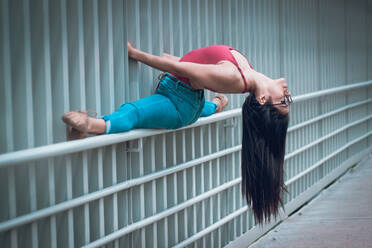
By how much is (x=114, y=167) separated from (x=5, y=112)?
94cm

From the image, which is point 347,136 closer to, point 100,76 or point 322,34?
point 322,34

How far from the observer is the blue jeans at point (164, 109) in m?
3.29

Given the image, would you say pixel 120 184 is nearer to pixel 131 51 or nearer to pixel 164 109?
pixel 164 109

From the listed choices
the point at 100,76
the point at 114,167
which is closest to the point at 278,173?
the point at 114,167

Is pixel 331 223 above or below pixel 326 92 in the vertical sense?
below

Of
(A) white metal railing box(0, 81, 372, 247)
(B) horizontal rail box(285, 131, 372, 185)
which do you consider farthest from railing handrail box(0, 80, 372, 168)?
(B) horizontal rail box(285, 131, 372, 185)

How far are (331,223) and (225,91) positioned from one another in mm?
2859

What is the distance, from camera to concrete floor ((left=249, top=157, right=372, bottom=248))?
523cm

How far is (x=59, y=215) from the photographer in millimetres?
3020

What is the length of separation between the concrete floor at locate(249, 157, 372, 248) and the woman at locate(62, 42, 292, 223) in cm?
138

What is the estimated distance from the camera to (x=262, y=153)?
3.89m

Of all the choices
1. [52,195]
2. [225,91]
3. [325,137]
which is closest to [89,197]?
[52,195]

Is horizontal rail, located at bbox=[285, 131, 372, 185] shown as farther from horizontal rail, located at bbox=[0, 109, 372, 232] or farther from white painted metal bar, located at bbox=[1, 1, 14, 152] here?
white painted metal bar, located at bbox=[1, 1, 14, 152]

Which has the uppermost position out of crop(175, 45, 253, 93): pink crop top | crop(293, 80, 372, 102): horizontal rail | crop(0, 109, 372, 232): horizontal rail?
crop(175, 45, 253, 93): pink crop top
